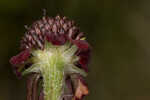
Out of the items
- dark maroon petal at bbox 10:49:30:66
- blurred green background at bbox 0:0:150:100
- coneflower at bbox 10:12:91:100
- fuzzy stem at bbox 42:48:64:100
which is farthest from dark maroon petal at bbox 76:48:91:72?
blurred green background at bbox 0:0:150:100

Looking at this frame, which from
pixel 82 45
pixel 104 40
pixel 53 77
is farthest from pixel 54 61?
pixel 104 40

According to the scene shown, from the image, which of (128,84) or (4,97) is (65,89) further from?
(128,84)

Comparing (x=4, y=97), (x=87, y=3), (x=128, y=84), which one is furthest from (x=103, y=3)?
(x=4, y=97)

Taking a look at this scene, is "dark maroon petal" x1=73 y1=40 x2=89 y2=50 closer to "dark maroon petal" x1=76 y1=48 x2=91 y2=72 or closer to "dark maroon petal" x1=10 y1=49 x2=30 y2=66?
"dark maroon petal" x1=76 y1=48 x2=91 y2=72

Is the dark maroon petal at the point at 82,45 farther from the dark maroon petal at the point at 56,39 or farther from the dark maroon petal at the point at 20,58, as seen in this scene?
the dark maroon petal at the point at 20,58

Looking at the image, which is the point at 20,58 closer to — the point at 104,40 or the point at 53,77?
the point at 53,77

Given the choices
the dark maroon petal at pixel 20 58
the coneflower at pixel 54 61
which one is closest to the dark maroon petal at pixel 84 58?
the coneflower at pixel 54 61
